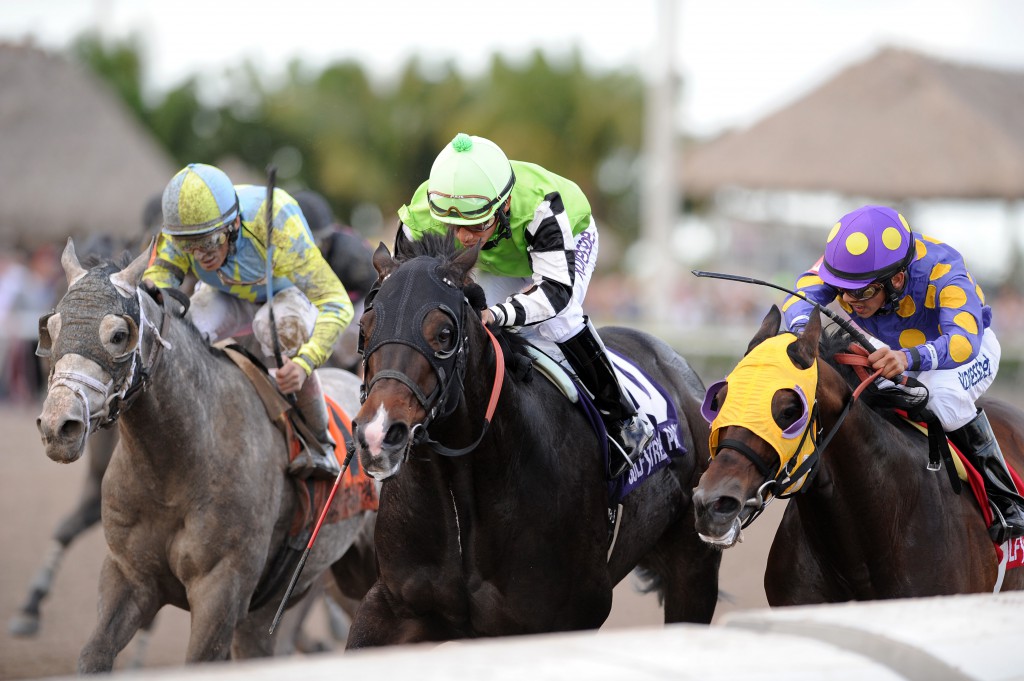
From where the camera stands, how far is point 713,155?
2552 centimetres

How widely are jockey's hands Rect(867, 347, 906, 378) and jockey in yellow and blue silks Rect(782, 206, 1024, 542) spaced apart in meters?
0.07

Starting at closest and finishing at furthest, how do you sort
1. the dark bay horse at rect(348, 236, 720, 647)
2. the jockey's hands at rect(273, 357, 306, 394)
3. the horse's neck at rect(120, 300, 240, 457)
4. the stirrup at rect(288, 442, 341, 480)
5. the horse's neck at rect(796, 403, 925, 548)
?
the dark bay horse at rect(348, 236, 720, 647) < the horse's neck at rect(796, 403, 925, 548) < the horse's neck at rect(120, 300, 240, 457) < the jockey's hands at rect(273, 357, 306, 394) < the stirrup at rect(288, 442, 341, 480)

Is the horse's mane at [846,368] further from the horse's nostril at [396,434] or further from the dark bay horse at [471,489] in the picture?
the horse's nostril at [396,434]

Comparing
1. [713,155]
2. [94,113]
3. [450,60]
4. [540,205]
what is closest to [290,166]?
[450,60]

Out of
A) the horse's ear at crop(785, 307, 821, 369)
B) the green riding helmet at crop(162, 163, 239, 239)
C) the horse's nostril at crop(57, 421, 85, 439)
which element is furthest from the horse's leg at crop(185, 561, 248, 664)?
the horse's ear at crop(785, 307, 821, 369)

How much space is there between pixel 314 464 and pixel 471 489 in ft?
4.52

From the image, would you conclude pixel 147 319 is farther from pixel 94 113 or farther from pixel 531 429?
pixel 94 113

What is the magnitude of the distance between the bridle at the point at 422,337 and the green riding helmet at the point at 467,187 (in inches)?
14.3

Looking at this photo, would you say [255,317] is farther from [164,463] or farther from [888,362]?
[888,362]

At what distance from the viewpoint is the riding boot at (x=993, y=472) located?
4.68 m

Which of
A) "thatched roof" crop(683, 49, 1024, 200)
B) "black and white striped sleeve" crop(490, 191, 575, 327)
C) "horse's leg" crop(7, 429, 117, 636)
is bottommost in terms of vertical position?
"thatched roof" crop(683, 49, 1024, 200)

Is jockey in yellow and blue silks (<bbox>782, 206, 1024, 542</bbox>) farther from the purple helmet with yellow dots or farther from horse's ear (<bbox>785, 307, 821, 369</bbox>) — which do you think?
horse's ear (<bbox>785, 307, 821, 369</bbox>)

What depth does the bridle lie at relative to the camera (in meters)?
3.89

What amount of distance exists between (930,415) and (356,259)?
3.93 m
